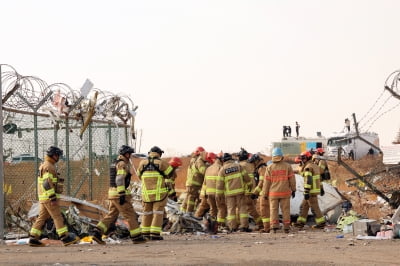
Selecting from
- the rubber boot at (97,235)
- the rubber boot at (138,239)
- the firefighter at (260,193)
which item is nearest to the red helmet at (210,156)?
the firefighter at (260,193)

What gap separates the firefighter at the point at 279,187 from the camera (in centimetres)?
1533

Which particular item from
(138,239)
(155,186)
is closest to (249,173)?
(155,186)

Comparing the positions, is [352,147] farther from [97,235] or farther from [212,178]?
[97,235]

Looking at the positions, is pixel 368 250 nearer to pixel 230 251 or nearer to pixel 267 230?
pixel 230 251

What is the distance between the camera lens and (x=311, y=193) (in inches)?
645

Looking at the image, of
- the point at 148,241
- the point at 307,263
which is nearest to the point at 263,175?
the point at 148,241

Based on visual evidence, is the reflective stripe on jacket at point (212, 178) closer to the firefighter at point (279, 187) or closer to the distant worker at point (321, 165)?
the firefighter at point (279, 187)

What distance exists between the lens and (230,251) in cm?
1102

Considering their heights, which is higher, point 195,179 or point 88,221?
point 195,179

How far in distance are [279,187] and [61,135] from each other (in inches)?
213

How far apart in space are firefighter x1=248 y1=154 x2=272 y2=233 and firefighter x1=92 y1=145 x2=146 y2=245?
12.5 feet

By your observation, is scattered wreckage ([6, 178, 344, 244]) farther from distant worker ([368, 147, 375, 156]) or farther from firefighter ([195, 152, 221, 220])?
distant worker ([368, 147, 375, 156])

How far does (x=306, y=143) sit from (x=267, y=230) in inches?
1170

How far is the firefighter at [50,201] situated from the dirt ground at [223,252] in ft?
0.82
